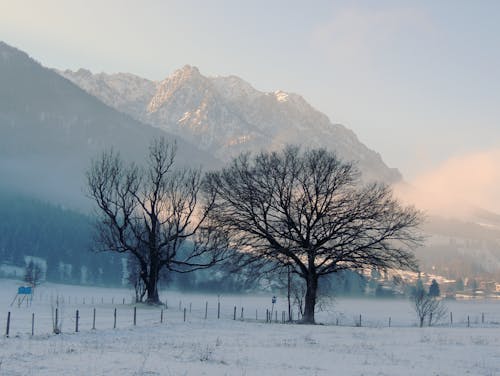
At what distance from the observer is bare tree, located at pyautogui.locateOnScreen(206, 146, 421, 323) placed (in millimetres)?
48938

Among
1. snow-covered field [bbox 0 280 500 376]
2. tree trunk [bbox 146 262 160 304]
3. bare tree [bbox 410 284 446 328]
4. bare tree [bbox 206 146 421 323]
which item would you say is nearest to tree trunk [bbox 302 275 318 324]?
bare tree [bbox 206 146 421 323]

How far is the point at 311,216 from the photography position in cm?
4962

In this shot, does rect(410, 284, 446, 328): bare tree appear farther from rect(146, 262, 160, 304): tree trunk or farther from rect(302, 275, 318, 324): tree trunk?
rect(146, 262, 160, 304): tree trunk

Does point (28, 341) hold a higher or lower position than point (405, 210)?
lower

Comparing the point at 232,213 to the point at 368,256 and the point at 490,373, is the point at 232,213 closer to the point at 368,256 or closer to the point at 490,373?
the point at 368,256

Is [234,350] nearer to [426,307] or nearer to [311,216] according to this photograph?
[311,216]

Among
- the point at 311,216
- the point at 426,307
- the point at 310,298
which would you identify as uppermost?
the point at 311,216

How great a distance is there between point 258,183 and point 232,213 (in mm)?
3330

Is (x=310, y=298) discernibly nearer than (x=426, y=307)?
Yes

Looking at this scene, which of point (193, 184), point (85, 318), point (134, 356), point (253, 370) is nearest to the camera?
point (253, 370)

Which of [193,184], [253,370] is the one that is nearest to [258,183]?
[193,184]

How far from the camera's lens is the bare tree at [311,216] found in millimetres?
48938

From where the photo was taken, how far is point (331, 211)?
49.8 m

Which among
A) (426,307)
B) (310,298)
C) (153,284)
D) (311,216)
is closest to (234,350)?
(311,216)
